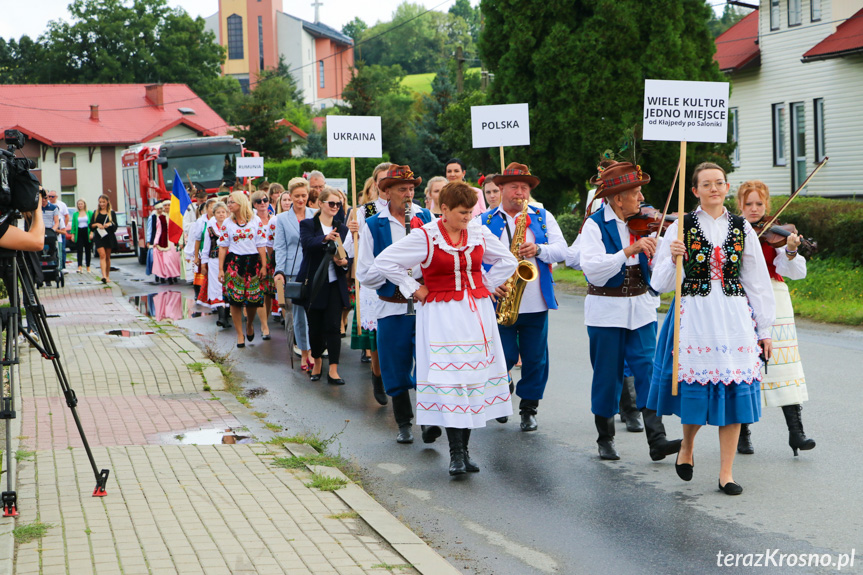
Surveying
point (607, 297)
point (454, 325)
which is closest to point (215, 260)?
point (454, 325)

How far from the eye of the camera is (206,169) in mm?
30109

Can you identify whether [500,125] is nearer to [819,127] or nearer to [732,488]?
[732,488]

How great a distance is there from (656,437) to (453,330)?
1.56 m

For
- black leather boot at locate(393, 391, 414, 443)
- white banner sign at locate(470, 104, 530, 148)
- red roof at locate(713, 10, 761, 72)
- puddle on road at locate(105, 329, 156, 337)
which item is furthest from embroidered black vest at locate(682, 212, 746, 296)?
red roof at locate(713, 10, 761, 72)

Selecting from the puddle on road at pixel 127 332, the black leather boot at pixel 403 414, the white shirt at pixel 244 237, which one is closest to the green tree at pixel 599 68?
the white shirt at pixel 244 237

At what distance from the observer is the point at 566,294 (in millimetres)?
19172

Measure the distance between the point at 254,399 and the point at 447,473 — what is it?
3332mm

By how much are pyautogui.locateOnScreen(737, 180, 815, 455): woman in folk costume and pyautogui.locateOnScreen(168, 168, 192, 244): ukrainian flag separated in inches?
621

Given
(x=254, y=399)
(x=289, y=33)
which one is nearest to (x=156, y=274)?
(x=254, y=399)

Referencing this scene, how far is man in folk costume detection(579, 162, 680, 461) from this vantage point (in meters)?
7.10

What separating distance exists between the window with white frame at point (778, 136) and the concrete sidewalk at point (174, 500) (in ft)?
79.9

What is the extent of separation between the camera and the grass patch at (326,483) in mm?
6380

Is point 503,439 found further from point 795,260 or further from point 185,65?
point 185,65

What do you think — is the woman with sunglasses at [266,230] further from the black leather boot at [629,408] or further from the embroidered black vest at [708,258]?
the embroidered black vest at [708,258]
